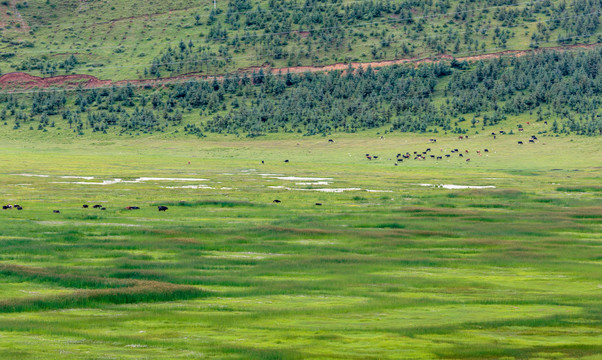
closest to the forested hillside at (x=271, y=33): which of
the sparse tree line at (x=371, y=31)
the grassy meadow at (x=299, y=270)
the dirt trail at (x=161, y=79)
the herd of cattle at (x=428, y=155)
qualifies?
the sparse tree line at (x=371, y=31)

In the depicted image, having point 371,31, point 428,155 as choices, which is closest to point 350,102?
point 371,31

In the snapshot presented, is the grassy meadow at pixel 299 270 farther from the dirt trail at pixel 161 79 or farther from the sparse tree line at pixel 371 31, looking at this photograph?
the sparse tree line at pixel 371 31

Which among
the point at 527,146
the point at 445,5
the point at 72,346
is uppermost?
the point at 445,5

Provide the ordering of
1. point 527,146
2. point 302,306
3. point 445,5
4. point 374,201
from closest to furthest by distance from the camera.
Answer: point 302,306, point 374,201, point 527,146, point 445,5

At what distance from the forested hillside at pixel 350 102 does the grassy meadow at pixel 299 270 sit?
55978 millimetres

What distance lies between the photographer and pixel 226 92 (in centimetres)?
15412

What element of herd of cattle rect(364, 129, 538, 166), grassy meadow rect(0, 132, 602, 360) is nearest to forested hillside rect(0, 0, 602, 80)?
herd of cattle rect(364, 129, 538, 166)

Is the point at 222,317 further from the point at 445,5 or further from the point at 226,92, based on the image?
the point at 445,5

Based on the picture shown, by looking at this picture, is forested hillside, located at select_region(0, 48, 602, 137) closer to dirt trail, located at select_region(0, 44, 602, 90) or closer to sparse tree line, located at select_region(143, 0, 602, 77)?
dirt trail, located at select_region(0, 44, 602, 90)

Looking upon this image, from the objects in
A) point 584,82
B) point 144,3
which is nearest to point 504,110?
point 584,82

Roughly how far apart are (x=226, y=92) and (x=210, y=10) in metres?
34.5

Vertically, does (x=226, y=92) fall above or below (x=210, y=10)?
below

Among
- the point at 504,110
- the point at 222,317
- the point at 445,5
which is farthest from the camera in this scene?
the point at 445,5

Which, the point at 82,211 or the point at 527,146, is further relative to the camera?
the point at 527,146
